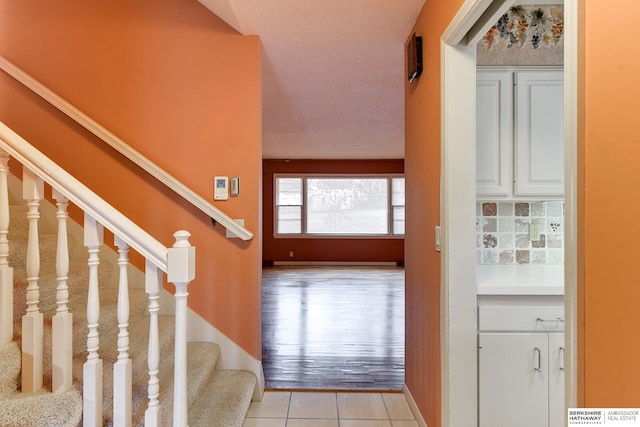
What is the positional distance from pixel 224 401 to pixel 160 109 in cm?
184

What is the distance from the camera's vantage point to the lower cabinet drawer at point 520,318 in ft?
5.47

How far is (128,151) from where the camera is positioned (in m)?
2.20

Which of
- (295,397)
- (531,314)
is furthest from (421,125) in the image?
(295,397)

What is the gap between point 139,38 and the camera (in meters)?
2.37

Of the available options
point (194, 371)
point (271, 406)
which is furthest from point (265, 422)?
point (194, 371)

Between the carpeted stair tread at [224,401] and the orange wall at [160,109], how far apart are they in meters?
0.20

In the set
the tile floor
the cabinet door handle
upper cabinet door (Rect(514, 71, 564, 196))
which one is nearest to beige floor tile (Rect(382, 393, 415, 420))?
the tile floor

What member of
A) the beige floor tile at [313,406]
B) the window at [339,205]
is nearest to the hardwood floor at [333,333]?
the beige floor tile at [313,406]

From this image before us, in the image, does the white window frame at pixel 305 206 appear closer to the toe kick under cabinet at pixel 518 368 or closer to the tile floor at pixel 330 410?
the tile floor at pixel 330 410

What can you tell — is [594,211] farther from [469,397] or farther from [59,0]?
[59,0]

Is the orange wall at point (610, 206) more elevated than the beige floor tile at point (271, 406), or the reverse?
the orange wall at point (610, 206)

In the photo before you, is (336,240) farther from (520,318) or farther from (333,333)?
(520,318)

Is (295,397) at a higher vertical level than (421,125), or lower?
lower

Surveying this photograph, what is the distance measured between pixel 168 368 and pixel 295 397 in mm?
889
